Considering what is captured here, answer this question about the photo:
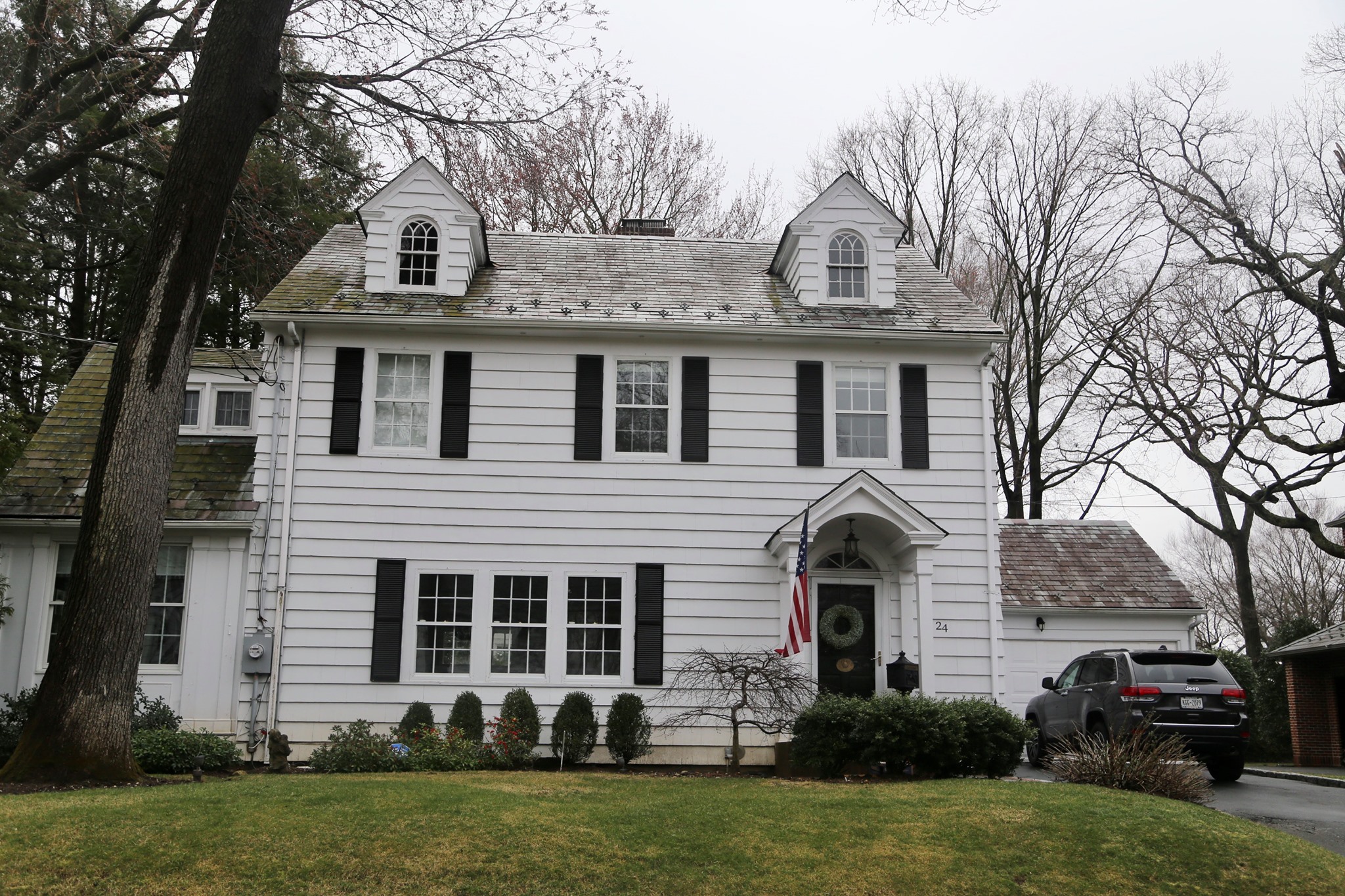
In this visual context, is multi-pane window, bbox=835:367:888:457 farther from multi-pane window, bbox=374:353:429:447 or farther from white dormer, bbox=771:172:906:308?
multi-pane window, bbox=374:353:429:447

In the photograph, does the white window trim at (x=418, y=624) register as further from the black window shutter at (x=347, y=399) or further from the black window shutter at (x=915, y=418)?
the black window shutter at (x=915, y=418)

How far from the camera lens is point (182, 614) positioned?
15000 mm

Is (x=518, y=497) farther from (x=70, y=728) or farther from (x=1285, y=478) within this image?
(x=1285, y=478)

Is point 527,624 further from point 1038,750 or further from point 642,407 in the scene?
point 1038,750

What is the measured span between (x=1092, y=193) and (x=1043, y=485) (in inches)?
318

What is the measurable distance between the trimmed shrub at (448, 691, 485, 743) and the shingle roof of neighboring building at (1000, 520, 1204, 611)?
32.8ft

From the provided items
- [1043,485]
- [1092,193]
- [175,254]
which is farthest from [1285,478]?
[175,254]

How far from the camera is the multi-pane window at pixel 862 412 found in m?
15.8

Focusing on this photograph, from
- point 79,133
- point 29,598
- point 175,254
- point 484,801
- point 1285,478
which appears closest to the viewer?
point 484,801

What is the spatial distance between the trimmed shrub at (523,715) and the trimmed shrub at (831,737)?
3.75 meters

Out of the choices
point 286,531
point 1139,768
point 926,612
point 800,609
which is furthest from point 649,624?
point 1139,768

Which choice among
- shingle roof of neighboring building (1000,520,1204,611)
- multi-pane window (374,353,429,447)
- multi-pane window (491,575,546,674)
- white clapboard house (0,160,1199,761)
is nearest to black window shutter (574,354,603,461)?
white clapboard house (0,160,1199,761)

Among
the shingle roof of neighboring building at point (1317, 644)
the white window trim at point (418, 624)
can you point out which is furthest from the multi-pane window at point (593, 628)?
the shingle roof of neighboring building at point (1317, 644)

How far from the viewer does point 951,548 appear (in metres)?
15.4
